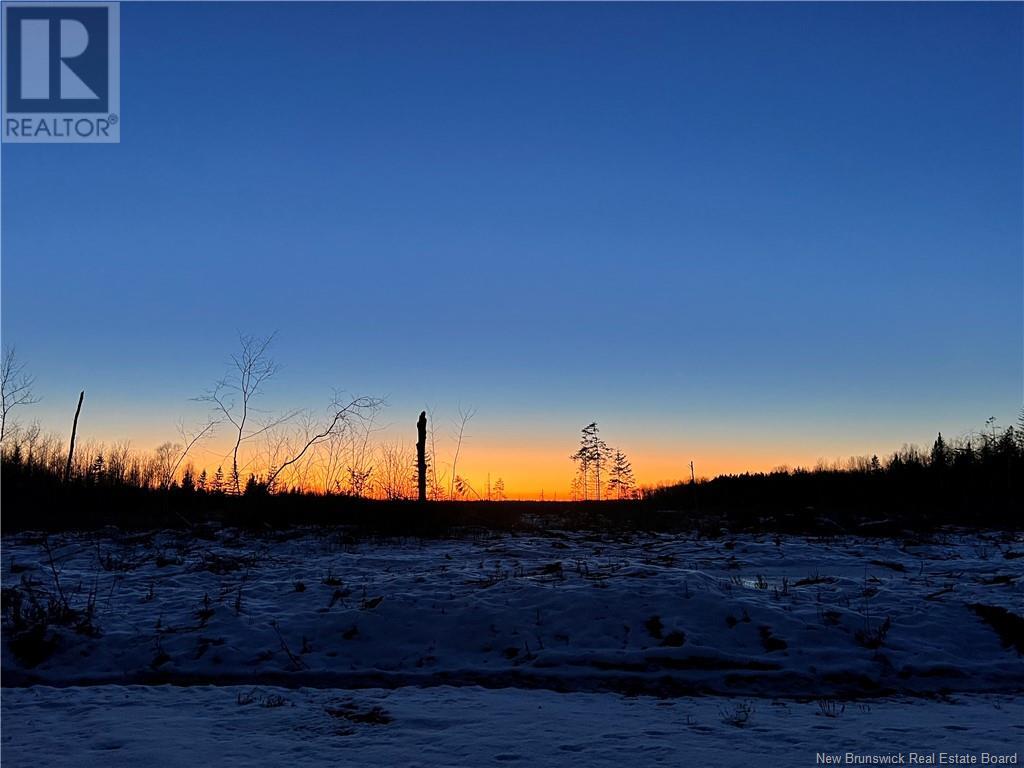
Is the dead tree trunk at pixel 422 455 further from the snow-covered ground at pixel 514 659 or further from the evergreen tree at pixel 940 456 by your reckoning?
the evergreen tree at pixel 940 456

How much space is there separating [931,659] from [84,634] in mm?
9946

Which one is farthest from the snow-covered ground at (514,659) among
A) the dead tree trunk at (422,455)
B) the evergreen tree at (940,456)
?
the evergreen tree at (940,456)

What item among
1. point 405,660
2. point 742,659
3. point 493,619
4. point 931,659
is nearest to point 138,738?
point 405,660

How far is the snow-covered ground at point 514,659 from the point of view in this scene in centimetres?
549

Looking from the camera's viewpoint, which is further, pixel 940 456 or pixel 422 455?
pixel 940 456

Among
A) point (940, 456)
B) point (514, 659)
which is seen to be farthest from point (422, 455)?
point (940, 456)

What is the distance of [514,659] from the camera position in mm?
7898

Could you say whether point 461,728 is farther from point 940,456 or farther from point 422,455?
point 940,456

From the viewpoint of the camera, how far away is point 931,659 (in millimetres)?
7688

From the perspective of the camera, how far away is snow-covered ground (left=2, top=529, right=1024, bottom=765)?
18.0ft

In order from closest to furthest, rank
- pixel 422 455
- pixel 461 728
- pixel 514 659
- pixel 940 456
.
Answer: pixel 461 728 → pixel 514 659 → pixel 422 455 → pixel 940 456

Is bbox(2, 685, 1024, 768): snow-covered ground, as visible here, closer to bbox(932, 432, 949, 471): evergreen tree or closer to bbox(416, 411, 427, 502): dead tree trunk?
bbox(416, 411, 427, 502): dead tree trunk

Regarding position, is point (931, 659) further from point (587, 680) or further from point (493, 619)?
point (493, 619)

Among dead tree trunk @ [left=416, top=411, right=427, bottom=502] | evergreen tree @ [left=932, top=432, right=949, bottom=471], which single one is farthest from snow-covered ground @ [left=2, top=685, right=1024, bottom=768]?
evergreen tree @ [left=932, top=432, right=949, bottom=471]
